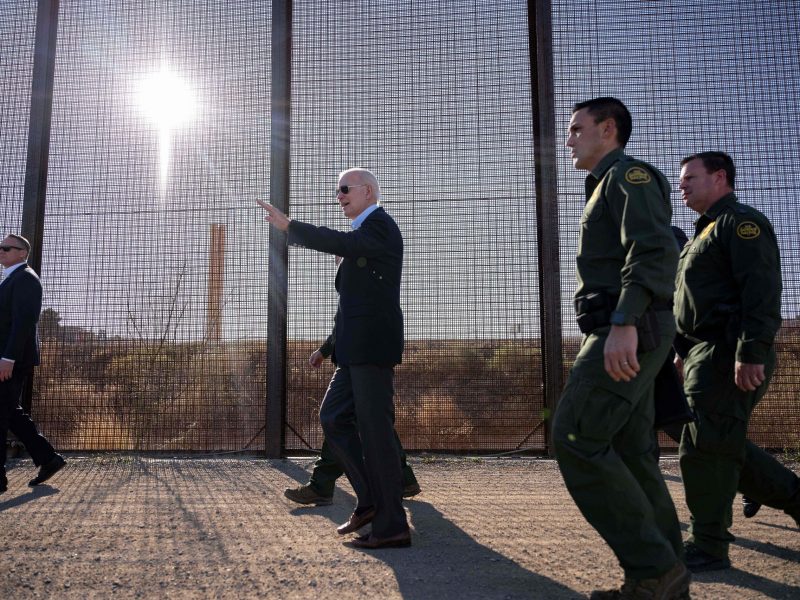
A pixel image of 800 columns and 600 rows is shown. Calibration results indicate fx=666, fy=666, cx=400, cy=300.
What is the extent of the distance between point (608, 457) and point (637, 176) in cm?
94

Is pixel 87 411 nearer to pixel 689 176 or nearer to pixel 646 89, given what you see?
pixel 689 176

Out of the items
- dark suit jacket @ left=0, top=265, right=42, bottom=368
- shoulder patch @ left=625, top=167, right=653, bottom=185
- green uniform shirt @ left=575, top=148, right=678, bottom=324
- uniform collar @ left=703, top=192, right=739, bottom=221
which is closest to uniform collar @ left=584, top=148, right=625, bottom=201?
green uniform shirt @ left=575, top=148, right=678, bottom=324

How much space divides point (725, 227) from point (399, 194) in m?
3.19

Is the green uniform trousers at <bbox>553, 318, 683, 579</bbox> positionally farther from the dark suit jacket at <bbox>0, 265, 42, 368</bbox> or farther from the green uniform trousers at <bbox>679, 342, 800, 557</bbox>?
the dark suit jacket at <bbox>0, 265, 42, 368</bbox>

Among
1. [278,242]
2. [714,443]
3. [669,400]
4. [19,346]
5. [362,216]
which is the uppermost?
[278,242]

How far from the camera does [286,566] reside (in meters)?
2.65

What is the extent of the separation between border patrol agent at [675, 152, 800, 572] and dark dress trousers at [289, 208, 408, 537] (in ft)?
4.19

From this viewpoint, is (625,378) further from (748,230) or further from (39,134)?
(39,134)

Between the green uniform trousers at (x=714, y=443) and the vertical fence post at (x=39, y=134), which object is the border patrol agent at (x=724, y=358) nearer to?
the green uniform trousers at (x=714, y=443)

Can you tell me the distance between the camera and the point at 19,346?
15.2 ft

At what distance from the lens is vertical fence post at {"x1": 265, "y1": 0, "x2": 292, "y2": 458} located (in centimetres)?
570

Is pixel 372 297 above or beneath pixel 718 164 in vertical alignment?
beneath

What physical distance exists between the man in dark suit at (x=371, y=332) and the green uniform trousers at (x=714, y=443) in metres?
1.25

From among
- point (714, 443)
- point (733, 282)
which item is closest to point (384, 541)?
point (714, 443)
